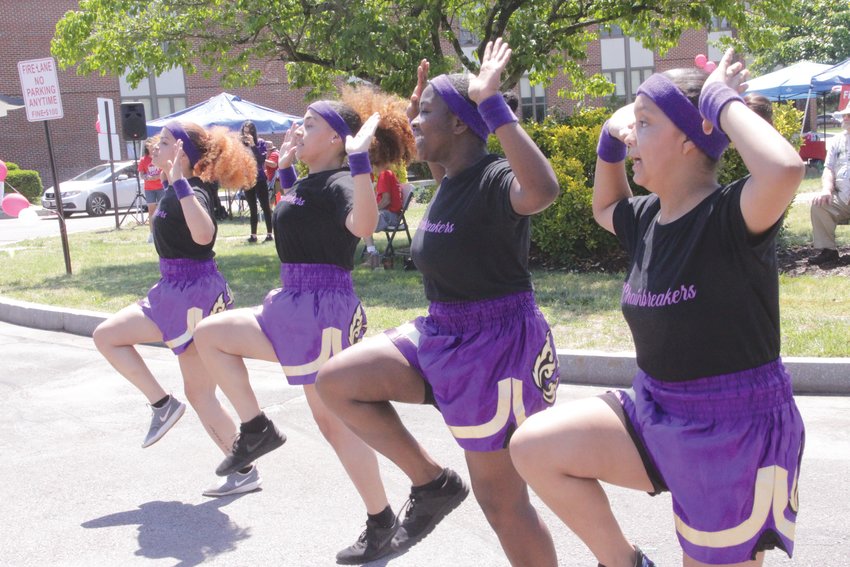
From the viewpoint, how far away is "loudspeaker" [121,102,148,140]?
812 inches

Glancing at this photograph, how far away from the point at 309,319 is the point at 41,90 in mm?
10297

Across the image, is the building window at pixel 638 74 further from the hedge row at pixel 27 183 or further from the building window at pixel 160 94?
the hedge row at pixel 27 183

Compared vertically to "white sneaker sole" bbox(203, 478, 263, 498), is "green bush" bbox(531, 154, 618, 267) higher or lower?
higher

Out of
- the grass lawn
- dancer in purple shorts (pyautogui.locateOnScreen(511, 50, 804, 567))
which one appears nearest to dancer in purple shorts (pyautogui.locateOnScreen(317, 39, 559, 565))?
dancer in purple shorts (pyautogui.locateOnScreen(511, 50, 804, 567))

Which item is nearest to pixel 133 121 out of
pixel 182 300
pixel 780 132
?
pixel 780 132

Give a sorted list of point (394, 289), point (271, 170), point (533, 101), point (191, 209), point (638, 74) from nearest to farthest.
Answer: point (191, 209), point (394, 289), point (271, 170), point (638, 74), point (533, 101)

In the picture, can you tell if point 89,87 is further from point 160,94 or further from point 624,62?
point 624,62

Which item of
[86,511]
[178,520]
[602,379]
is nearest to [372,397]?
[178,520]

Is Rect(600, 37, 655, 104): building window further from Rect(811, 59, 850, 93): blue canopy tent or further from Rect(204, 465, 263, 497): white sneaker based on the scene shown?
Rect(204, 465, 263, 497): white sneaker

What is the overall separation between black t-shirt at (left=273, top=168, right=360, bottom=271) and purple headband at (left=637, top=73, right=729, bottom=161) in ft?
6.01

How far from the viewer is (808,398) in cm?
632

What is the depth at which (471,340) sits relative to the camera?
10.9ft

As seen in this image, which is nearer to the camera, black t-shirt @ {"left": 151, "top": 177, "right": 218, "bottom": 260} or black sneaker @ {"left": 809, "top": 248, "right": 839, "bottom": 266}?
black t-shirt @ {"left": 151, "top": 177, "right": 218, "bottom": 260}

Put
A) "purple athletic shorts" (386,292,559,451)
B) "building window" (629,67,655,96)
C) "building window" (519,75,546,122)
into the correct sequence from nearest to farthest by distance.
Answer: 1. "purple athletic shorts" (386,292,559,451)
2. "building window" (629,67,655,96)
3. "building window" (519,75,546,122)
